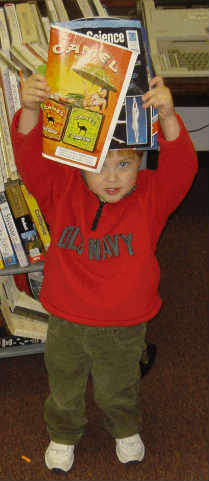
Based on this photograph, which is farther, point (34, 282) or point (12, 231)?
point (34, 282)

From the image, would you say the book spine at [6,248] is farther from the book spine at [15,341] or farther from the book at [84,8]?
the book at [84,8]

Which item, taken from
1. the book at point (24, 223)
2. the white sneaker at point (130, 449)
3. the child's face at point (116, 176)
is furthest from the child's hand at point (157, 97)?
the white sneaker at point (130, 449)

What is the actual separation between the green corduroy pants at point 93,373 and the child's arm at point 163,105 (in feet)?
1.62

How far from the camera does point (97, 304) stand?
1327 millimetres

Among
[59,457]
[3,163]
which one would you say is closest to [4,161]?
[3,163]

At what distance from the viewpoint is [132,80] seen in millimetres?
1110

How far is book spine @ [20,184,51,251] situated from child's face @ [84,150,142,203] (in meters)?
0.44

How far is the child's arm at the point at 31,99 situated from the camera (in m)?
1.12

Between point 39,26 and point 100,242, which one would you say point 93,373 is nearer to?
point 100,242

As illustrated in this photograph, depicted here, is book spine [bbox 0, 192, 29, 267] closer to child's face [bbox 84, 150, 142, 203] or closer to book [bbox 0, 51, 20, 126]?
book [bbox 0, 51, 20, 126]

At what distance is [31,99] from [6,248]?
2.18 feet

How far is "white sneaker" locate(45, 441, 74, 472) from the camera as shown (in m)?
1.57

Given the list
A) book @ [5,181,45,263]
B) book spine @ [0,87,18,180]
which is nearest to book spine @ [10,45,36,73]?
book spine @ [0,87,18,180]

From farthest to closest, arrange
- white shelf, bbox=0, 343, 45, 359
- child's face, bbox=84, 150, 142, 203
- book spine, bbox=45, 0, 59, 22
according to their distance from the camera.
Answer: white shelf, bbox=0, 343, 45, 359 < book spine, bbox=45, 0, 59, 22 < child's face, bbox=84, 150, 142, 203
